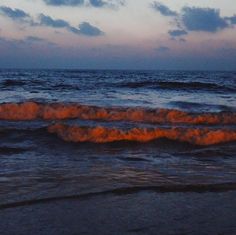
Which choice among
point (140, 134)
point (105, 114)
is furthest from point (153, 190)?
point (105, 114)

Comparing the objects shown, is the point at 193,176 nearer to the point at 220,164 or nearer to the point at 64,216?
the point at 220,164

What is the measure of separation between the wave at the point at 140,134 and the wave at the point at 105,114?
2164 millimetres

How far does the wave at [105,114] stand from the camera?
38.1 ft

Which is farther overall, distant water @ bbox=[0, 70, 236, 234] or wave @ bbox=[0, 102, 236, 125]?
wave @ bbox=[0, 102, 236, 125]

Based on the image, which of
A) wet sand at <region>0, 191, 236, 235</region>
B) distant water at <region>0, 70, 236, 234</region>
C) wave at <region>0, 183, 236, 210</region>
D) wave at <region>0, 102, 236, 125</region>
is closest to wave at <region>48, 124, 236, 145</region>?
distant water at <region>0, 70, 236, 234</region>

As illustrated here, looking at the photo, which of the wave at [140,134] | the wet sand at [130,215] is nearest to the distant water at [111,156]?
the wave at [140,134]

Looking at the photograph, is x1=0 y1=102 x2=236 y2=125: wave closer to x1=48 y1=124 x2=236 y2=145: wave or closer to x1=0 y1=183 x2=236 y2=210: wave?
x1=48 y1=124 x2=236 y2=145: wave

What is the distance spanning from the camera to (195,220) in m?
4.09

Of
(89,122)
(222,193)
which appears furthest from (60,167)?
(89,122)

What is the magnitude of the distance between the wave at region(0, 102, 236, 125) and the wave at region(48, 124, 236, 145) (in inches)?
85.2

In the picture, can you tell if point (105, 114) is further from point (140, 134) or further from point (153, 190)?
point (153, 190)

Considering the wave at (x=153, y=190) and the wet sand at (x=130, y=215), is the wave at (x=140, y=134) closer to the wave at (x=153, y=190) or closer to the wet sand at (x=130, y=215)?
the wave at (x=153, y=190)

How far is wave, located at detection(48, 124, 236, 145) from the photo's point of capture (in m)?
8.78

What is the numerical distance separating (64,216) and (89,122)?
22.8 feet
